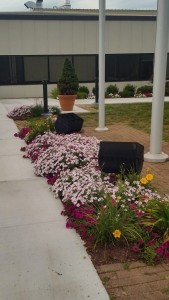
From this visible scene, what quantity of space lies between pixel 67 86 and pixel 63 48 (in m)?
6.97

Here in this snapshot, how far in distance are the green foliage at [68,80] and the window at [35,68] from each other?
259 inches

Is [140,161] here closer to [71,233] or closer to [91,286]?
[71,233]

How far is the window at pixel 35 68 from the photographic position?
21.8 meters

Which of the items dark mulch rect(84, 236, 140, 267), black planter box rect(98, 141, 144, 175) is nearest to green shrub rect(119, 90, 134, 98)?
black planter box rect(98, 141, 144, 175)

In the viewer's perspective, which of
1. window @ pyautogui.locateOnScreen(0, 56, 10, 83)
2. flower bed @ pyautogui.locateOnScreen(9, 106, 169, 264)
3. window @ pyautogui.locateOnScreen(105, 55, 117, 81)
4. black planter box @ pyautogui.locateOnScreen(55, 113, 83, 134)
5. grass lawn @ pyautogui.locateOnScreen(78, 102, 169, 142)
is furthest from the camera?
window @ pyautogui.locateOnScreen(105, 55, 117, 81)

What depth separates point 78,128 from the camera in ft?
35.2

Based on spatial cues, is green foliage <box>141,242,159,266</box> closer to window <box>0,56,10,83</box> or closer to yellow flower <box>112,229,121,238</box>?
yellow flower <box>112,229,121,238</box>

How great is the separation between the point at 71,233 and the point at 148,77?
804 inches

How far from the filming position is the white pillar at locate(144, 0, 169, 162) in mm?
7531

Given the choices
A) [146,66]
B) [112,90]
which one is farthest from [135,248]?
[146,66]

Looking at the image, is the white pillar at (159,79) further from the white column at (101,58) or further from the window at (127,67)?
the window at (127,67)

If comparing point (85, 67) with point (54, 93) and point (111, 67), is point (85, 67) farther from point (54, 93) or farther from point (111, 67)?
point (54, 93)

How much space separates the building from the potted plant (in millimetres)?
6475

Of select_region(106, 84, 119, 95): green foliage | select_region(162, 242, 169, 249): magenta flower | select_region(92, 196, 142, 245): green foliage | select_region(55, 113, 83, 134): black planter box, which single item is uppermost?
select_region(106, 84, 119, 95): green foliage
